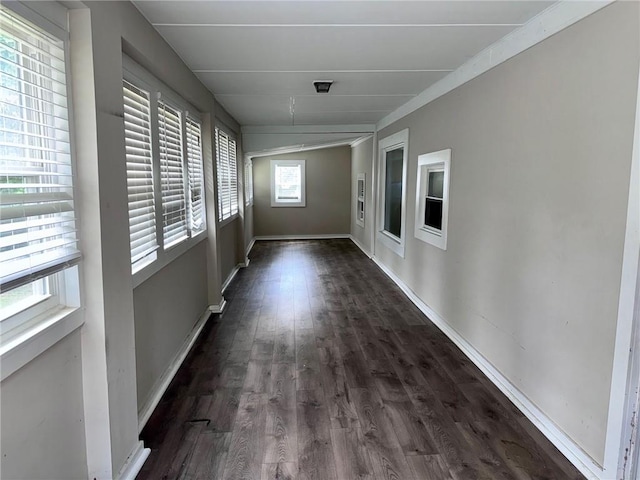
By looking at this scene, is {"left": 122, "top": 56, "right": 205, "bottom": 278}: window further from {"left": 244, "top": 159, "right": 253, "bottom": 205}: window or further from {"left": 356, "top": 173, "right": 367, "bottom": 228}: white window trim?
{"left": 356, "top": 173, "right": 367, "bottom": 228}: white window trim

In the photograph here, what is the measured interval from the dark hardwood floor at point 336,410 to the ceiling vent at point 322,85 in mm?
2188

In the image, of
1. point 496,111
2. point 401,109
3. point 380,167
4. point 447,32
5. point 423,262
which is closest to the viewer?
point 447,32

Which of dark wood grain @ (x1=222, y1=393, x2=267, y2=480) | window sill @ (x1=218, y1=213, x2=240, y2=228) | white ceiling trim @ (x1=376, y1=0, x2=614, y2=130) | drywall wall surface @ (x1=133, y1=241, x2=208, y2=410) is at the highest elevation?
white ceiling trim @ (x1=376, y1=0, x2=614, y2=130)

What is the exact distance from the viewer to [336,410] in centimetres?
244

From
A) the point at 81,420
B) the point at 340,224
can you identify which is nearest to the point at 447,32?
the point at 81,420

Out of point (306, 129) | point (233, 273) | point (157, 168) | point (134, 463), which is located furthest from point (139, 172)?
point (306, 129)

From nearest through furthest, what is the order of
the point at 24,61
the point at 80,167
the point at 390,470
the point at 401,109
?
the point at 24,61
the point at 80,167
the point at 390,470
the point at 401,109

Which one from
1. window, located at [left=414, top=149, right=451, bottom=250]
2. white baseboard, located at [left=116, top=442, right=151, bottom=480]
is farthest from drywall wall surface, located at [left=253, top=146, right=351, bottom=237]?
white baseboard, located at [left=116, top=442, right=151, bottom=480]

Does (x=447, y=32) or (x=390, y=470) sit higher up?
(x=447, y=32)

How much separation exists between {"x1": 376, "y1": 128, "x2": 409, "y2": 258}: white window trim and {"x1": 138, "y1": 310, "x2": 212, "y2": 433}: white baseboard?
261cm

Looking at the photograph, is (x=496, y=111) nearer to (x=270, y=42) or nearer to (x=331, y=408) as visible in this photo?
(x=270, y=42)

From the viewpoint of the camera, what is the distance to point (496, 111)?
273 cm

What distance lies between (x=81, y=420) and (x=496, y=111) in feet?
9.39

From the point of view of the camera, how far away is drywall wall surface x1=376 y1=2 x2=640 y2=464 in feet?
5.75
